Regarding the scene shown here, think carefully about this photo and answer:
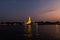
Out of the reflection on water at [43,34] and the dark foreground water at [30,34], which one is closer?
the dark foreground water at [30,34]

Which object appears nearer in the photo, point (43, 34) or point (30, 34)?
point (30, 34)

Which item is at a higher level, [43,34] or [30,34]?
[30,34]

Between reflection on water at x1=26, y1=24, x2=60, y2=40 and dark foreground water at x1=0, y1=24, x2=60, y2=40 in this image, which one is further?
reflection on water at x1=26, y1=24, x2=60, y2=40
